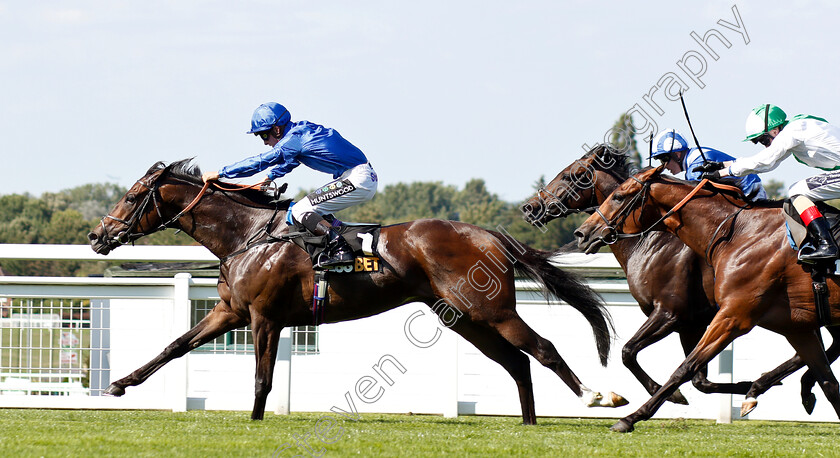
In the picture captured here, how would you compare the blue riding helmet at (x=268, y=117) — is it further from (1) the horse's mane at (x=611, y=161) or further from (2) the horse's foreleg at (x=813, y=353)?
(2) the horse's foreleg at (x=813, y=353)

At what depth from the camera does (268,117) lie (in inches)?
274

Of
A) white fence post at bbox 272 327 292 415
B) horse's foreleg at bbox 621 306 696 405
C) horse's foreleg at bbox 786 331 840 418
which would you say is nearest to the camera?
horse's foreleg at bbox 786 331 840 418

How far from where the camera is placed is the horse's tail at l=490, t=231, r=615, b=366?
7.04 meters

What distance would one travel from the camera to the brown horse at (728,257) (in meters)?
5.77

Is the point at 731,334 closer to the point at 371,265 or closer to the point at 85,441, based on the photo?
the point at 371,265

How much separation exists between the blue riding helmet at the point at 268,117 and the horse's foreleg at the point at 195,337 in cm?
132

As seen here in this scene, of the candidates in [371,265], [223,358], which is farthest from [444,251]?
[223,358]

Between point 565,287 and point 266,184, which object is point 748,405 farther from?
point 266,184

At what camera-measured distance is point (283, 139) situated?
6.73m

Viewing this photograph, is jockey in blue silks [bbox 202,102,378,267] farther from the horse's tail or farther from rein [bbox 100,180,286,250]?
the horse's tail

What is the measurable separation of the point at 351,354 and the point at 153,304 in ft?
5.89

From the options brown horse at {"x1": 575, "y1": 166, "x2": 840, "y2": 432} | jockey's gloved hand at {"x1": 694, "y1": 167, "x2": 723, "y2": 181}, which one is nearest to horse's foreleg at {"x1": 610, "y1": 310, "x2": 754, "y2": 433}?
brown horse at {"x1": 575, "y1": 166, "x2": 840, "y2": 432}

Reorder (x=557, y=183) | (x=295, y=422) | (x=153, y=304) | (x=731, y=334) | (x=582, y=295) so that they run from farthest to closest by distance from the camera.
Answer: (x=153, y=304) < (x=557, y=183) < (x=582, y=295) < (x=295, y=422) < (x=731, y=334)

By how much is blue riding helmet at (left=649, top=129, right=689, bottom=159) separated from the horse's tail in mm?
1293
